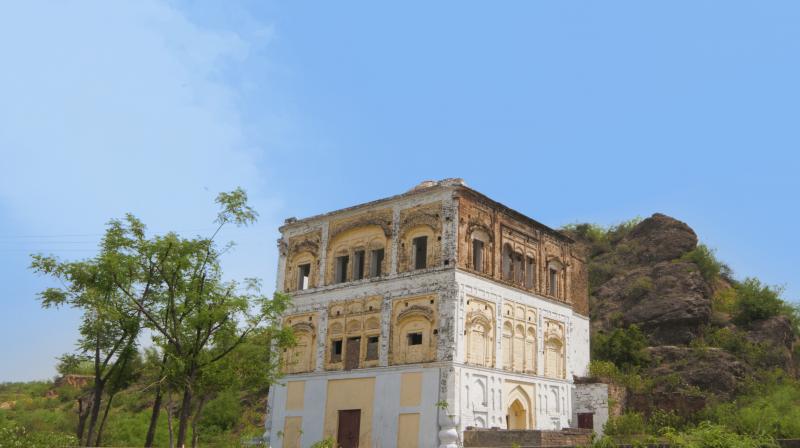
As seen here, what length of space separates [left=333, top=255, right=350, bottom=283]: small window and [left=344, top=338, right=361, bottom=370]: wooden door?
106 inches

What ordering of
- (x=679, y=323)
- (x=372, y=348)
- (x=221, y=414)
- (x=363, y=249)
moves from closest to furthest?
(x=372, y=348)
(x=363, y=249)
(x=221, y=414)
(x=679, y=323)

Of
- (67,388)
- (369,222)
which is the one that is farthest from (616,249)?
(67,388)

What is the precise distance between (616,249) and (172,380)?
132 ft

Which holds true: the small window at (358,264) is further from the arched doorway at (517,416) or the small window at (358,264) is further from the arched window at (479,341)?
the arched doorway at (517,416)

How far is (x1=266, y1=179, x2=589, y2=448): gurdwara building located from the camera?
24906 mm

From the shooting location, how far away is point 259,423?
1473 inches

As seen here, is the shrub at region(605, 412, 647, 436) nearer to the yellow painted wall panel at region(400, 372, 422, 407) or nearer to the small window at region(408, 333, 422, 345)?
the yellow painted wall panel at region(400, 372, 422, 407)

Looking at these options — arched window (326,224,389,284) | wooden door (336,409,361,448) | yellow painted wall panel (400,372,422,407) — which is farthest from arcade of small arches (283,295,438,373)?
wooden door (336,409,361,448)

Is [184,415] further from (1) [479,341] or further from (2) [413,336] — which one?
(1) [479,341]

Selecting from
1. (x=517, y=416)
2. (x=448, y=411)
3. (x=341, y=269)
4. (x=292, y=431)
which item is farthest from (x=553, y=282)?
(x=292, y=431)

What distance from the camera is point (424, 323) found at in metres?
25.5

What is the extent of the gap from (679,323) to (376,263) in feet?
64.9

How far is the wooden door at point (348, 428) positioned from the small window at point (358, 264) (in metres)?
5.10

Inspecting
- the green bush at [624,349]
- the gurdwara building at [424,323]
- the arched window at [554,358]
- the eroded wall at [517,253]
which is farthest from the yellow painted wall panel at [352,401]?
the green bush at [624,349]
